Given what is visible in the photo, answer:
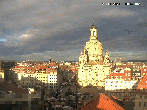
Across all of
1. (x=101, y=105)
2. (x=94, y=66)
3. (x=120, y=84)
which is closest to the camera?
(x=101, y=105)

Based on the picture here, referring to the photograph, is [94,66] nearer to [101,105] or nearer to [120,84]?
[120,84]

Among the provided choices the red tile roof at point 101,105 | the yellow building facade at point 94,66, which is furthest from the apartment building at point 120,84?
the red tile roof at point 101,105

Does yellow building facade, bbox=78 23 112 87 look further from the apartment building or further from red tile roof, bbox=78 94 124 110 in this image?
red tile roof, bbox=78 94 124 110

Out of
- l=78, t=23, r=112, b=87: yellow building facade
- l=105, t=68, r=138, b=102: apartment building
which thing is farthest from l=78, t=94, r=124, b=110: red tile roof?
l=78, t=23, r=112, b=87: yellow building facade

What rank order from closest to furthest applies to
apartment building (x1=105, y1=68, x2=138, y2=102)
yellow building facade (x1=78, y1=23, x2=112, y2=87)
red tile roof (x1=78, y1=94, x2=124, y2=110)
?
red tile roof (x1=78, y1=94, x2=124, y2=110), apartment building (x1=105, y1=68, x2=138, y2=102), yellow building facade (x1=78, y1=23, x2=112, y2=87)

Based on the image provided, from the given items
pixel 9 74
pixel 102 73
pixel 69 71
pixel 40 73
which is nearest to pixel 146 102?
pixel 102 73

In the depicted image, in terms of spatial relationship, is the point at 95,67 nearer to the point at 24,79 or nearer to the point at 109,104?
the point at 24,79

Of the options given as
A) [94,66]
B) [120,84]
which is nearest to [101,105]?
[120,84]

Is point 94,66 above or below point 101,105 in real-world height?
above
